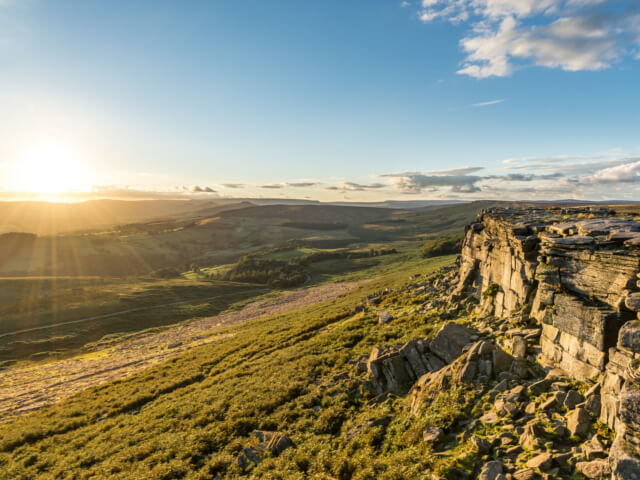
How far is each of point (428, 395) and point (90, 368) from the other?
52.9 metres

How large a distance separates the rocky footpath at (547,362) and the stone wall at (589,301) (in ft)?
0.13

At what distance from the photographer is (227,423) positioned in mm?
18812

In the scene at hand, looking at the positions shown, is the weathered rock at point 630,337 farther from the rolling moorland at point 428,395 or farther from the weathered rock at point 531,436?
the weathered rock at point 531,436

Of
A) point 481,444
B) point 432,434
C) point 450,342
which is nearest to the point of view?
point 481,444

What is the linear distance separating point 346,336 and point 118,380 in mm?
30065

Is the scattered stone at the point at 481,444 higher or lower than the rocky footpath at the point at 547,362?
lower

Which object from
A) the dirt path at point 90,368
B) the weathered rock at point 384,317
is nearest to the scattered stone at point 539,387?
the weathered rock at point 384,317

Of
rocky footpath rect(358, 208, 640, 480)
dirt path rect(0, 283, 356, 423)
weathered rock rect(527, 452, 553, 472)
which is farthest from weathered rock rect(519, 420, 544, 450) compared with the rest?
dirt path rect(0, 283, 356, 423)

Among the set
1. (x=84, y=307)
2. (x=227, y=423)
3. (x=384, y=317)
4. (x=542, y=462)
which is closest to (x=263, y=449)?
(x=227, y=423)

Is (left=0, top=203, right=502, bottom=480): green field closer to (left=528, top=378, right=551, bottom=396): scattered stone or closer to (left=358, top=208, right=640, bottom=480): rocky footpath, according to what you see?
(left=358, top=208, right=640, bottom=480): rocky footpath

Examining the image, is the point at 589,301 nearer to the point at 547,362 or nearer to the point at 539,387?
the point at 547,362

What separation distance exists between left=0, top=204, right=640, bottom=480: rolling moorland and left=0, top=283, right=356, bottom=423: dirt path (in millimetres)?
1382

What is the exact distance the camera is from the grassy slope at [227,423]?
1356 cm

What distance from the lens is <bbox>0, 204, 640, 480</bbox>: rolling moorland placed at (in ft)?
34.0
